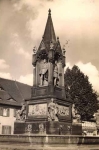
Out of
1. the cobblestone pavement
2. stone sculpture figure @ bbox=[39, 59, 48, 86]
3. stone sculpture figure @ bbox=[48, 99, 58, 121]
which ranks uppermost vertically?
stone sculpture figure @ bbox=[39, 59, 48, 86]

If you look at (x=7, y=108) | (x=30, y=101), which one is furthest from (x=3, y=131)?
(x=30, y=101)

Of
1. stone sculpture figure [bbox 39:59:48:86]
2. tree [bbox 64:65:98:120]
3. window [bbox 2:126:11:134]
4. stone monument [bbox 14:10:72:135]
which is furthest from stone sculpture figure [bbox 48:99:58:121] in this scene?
window [bbox 2:126:11:134]

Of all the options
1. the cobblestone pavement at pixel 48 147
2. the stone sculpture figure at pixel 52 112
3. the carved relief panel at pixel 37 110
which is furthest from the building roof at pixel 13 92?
the cobblestone pavement at pixel 48 147

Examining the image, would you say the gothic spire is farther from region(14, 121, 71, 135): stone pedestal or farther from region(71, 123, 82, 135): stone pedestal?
region(71, 123, 82, 135): stone pedestal

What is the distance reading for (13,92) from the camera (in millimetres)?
40625

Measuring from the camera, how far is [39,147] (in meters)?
10.3

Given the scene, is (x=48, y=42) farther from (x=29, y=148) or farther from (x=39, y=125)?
(x=29, y=148)

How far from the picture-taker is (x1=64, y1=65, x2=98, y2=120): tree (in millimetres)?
34531

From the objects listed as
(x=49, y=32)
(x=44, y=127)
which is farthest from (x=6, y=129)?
(x=44, y=127)

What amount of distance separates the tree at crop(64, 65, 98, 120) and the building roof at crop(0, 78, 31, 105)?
26.0ft

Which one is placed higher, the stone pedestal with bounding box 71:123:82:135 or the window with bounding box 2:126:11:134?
the stone pedestal with bounding box 71:123:82:135

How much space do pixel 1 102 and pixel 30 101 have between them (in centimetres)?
2066

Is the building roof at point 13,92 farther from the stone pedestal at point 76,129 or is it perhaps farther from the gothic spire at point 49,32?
the stone pedestal at point 76,129

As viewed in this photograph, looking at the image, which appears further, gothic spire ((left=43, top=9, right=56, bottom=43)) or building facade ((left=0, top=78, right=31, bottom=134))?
building facade ((left=0, top=78, right=31, bottom=134))
